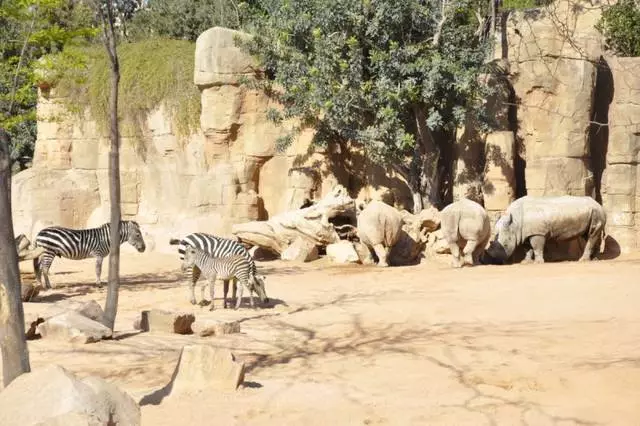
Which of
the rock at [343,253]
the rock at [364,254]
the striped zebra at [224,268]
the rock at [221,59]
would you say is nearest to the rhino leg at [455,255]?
the rock at [364,254]

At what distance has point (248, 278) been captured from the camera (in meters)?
12.5

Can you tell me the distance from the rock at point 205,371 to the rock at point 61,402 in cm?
187

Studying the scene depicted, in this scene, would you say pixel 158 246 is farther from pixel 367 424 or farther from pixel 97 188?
pixel 367 424

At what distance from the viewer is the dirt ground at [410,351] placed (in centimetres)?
682

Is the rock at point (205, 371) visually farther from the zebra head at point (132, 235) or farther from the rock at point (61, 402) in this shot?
the zebra head at point (132, 235)

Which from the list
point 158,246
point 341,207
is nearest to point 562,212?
point 341,207

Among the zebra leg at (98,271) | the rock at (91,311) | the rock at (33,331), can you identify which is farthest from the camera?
the zebra leg at (98,271)

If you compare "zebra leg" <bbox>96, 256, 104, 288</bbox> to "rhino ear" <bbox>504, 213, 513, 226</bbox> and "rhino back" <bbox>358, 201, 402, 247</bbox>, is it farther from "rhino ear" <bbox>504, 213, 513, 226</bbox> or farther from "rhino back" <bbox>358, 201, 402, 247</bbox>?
"rhino ear" <bbox>504, 213, 513, 226</bbox>

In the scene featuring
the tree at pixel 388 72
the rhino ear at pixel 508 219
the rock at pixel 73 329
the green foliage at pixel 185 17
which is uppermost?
the green foliage at pixel 185 17

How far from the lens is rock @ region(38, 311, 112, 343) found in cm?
973

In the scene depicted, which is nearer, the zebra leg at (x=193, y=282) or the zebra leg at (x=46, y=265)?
the zebra leg at (x=193, y=282)

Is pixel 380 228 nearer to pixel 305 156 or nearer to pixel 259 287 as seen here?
pixel 305 156

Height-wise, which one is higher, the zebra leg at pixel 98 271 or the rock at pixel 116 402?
the rock at pixel 116 402

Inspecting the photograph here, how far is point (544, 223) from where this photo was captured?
18.1 meters
